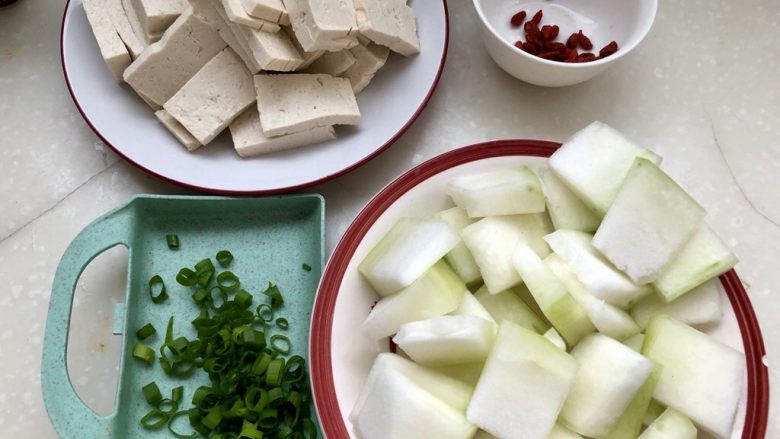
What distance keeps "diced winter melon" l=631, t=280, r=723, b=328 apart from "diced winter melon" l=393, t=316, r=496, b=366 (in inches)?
11.2

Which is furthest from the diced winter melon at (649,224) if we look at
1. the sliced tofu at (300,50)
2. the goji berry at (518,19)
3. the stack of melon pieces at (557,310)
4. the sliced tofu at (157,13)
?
the sliced tofu at (157,13)

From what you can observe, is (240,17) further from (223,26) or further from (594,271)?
(594,271)

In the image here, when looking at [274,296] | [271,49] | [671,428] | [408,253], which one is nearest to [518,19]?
[271,49]

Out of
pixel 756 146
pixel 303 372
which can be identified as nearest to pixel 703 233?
pixel 756 146

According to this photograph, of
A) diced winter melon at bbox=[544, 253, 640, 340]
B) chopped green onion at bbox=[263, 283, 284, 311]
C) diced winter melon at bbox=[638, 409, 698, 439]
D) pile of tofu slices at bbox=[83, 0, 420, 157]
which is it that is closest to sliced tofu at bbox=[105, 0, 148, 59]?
pile of tofu slices at bbox=[83, 0, 420, 157]

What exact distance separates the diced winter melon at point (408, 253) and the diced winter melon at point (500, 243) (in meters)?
0.04

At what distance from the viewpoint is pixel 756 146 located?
1.46m

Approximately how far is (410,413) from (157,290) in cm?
60

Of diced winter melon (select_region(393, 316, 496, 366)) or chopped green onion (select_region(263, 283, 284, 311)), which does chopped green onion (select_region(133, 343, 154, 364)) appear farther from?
diced winter melon (select_region(393, 316, 496, 366))

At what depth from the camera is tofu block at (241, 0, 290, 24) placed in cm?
119

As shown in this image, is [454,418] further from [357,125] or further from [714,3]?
[714,3]

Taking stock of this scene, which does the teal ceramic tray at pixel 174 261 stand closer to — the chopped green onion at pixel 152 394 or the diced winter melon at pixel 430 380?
the chopped green onion at pixel 152 394

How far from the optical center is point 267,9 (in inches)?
47.4

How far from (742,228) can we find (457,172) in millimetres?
609
